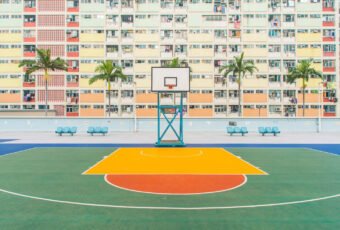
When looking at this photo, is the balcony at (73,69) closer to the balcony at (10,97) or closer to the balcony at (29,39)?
the balcony at (29,39)

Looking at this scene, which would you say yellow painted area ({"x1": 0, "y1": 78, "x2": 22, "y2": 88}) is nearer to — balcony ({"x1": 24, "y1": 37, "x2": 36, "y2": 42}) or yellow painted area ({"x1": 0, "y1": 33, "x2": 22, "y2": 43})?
yellow painted area ({"x1": 0, "y1": 33, "x2": 22, "y2": 43})

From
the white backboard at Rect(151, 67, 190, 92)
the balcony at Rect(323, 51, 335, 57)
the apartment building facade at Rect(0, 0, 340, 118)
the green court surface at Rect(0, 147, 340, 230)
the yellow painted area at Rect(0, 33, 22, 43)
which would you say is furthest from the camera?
the balcony at Rect(323, 51, 335, 57)

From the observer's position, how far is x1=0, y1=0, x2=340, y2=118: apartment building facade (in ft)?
227

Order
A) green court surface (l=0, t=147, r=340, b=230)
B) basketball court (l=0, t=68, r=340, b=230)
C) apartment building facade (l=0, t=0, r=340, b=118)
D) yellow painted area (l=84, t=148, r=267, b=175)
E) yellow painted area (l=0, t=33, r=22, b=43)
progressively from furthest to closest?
yellow painted area (l=0, t=33, r=22, b=43) < apartment building facade (l=0, t=0, r=340, b=118) < yellow painted area (l=84, t=148, r=267, b=175) < basketball court (l=0, t=68, r=340, b=230) < green court surface (l=0, t=147, r=340, b=230)

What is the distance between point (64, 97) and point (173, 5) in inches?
1239

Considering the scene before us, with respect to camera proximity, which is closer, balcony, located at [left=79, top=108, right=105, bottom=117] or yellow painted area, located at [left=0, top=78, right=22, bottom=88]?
yellow painted area, located at [left=0, top=78, right=22, bottom=88]

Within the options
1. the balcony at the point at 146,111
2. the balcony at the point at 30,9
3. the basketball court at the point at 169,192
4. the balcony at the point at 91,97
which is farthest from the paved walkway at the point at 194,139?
the balcony at the point at 30,9

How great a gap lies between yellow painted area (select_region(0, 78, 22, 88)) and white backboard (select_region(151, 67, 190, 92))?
53.0 meters

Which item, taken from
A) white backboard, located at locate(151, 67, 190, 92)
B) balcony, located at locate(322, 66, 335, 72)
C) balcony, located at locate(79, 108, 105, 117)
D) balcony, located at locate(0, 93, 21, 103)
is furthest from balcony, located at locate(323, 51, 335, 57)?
balcony, located at locate(0, 93, 21, 103)

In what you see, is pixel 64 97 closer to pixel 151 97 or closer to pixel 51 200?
pixel 151 97

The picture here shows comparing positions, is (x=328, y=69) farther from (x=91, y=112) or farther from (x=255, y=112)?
(x=91, y=112)

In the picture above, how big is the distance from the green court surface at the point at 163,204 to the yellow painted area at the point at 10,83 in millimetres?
59313

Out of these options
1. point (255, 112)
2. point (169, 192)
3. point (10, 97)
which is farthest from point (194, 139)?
point (10, 97)

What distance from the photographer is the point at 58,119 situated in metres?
41.2
